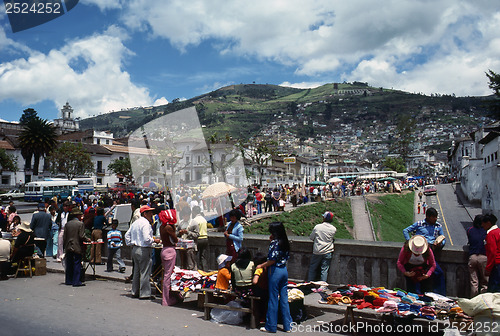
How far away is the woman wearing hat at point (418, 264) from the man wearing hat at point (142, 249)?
4.47 metres

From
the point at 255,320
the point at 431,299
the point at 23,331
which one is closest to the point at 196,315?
the point at 255,320

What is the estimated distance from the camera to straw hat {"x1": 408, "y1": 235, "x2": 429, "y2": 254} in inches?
238

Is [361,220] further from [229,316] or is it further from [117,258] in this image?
[229,316]

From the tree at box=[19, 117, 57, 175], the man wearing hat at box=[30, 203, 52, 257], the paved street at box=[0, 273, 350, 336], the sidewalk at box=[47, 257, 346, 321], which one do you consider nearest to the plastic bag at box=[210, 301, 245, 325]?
the paved street at box=[0, 273, 350, 336]

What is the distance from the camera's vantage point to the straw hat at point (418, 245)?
6055 millimetres

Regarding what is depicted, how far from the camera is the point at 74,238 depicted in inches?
339

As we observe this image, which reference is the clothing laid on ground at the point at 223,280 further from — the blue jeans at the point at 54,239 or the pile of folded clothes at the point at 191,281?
the blue jeans at the point at 54,239

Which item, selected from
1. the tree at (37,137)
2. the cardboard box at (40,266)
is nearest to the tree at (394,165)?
the tree at (37,137)

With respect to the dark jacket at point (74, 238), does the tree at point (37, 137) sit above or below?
above

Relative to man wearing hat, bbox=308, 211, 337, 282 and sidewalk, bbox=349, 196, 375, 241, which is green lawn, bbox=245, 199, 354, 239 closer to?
sidewalk, bbox=349, 196, 375, 241

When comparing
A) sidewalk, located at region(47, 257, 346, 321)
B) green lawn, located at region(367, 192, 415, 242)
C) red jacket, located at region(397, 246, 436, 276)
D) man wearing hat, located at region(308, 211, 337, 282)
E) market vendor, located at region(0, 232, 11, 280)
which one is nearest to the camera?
red jacket, located at region(397, 246, 436, 276)

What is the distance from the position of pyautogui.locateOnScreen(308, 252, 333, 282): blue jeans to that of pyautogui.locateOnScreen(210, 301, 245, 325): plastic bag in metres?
1.89

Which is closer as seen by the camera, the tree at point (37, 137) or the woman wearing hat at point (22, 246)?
the woman wearing hat at point (22, 246)

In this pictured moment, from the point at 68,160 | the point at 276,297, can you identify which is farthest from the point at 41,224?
the point at 68,160
